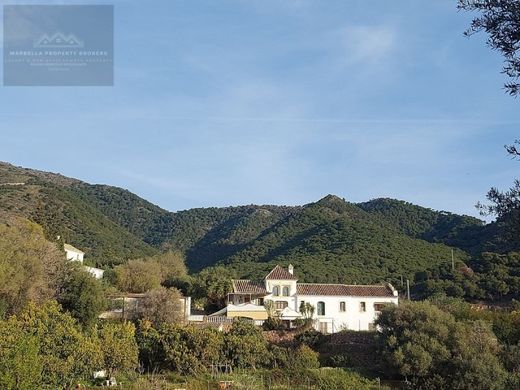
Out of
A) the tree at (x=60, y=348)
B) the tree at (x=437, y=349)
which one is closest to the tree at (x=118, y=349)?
the tree at (x=60, y=348)

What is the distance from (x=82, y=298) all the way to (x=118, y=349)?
8.15m

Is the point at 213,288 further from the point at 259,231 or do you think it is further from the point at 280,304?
the point at 259,231

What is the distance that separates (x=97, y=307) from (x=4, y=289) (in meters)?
5.25

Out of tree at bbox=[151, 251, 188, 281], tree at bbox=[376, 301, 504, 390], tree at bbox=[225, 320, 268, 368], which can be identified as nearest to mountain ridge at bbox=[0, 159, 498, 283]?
tree at bbox=[151, 251, 188, 281]

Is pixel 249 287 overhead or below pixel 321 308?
overhead

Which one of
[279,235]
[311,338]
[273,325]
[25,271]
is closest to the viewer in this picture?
[25,271]

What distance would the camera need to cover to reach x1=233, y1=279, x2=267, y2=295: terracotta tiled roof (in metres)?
40.1

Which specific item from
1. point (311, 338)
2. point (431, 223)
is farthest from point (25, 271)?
point (431, 223)

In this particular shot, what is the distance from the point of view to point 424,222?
83125mm

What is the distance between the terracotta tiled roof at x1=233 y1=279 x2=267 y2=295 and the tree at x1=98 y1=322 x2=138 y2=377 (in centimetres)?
1665

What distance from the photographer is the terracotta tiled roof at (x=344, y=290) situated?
131 ft

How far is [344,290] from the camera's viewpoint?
40469mm

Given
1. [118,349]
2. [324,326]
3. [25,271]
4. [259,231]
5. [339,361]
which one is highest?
[259,231]

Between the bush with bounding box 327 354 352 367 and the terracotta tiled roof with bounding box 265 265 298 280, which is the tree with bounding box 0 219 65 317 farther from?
the terracotta tiled roof with bounding box 265 265 298 280
